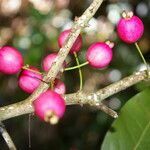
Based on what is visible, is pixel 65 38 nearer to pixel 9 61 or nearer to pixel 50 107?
pixel 9 61

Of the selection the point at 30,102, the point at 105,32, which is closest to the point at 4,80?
the point at 105,32

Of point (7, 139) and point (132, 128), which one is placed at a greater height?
point (7, 139)

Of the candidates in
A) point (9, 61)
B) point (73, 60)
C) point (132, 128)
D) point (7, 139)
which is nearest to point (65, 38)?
point (9, 61)

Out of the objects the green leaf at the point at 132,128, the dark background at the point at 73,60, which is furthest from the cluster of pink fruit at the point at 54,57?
the dark background at the point at 73,60

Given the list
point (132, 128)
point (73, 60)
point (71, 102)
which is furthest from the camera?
point (73, 60)

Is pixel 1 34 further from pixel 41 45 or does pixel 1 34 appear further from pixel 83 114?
pixel 83 114
